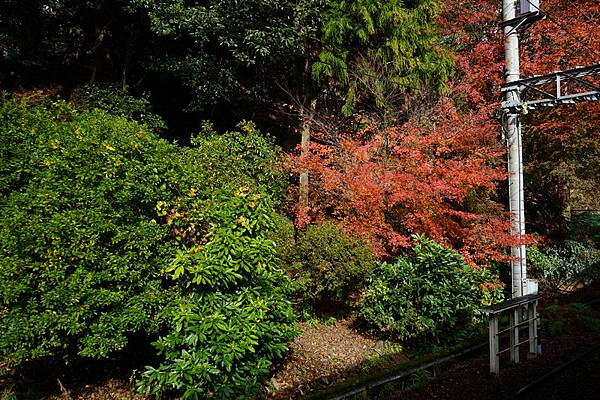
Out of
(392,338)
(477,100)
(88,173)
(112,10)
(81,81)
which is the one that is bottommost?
(392,338)

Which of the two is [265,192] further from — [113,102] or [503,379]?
[113,102]

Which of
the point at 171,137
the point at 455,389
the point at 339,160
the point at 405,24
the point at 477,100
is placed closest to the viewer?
the point at 455,389

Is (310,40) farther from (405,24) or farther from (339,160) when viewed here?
(339,160)

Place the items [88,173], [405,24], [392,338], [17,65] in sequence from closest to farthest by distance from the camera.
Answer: [88,173] < [392,338] < [405,24] < [17,65]

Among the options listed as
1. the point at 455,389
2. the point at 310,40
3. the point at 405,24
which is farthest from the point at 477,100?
the point at 455,389

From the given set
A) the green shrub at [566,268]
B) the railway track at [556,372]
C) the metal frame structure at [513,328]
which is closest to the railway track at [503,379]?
the railway track at [556,372]

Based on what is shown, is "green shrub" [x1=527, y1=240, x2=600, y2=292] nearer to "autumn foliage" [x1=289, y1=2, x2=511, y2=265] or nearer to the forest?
the forest

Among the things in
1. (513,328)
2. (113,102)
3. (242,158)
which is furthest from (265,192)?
(113,102)

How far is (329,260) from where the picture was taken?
27.5 feet

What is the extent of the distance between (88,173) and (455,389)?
5935mm

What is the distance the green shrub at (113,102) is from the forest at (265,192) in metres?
0.08

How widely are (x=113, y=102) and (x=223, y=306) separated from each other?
315 inches

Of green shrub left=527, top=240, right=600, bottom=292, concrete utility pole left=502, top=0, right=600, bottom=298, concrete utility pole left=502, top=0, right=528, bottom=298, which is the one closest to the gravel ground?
concrete utility pole left=502, top=0, right=528, bottom=298

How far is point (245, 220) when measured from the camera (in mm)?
5738
